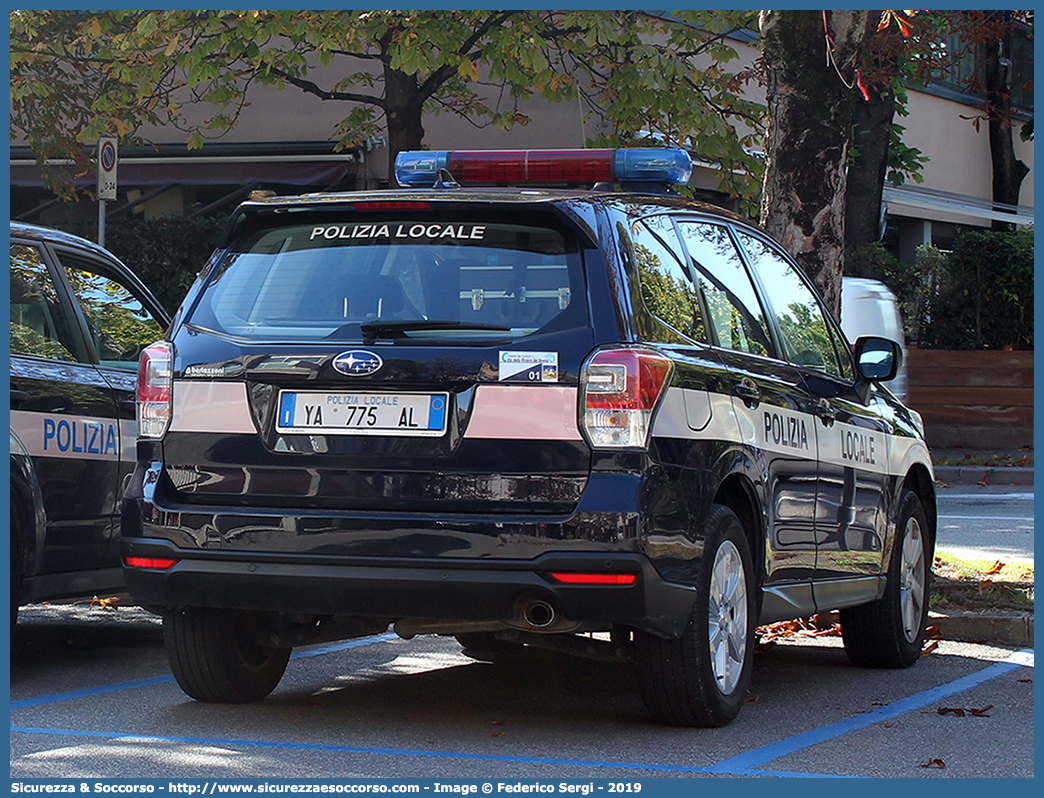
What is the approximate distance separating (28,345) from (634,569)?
3164 millimetres

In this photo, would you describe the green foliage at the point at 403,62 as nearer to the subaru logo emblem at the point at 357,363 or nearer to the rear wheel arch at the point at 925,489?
the rear wheel arch at the point at 925,489

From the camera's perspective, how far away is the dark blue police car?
6695 millimetres

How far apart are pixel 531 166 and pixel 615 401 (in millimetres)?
1802

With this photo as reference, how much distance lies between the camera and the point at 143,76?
14719 mm

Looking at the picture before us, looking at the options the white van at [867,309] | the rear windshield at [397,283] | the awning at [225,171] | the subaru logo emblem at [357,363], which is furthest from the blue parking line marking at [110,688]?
the awning at [225,171]

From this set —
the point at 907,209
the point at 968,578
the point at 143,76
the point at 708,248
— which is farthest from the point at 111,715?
the point at 907,209

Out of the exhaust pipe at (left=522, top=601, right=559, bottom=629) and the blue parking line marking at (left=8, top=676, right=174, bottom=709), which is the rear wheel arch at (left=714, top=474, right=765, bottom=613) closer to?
the exhaust pipe at (left=522, top=601, right=559, bottom=629)

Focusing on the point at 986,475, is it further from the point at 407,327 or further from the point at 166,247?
the point at 407,327

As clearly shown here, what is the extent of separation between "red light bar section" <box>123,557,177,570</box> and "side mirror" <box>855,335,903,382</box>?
134 inches

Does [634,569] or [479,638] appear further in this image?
[479,638]

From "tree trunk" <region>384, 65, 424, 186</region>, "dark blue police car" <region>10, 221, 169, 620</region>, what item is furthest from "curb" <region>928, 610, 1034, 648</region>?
"tree trunk" <region>384, 65, 424, 186</region>

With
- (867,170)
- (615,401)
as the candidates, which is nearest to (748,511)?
(615,401)

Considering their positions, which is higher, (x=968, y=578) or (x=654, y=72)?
(x=654, y=72)

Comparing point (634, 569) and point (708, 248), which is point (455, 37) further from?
point (634, 569)
